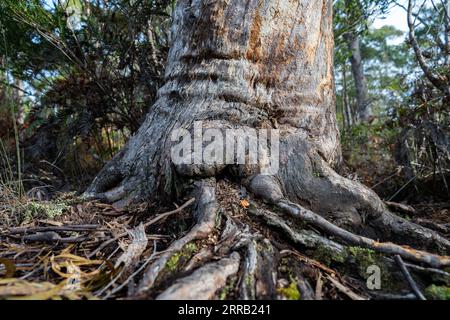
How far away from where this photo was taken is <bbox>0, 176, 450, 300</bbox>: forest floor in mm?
1004

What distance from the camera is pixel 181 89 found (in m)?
2.05

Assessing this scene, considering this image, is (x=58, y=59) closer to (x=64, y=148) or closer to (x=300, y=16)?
(x=64, y=148)

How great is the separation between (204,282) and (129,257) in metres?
0.40

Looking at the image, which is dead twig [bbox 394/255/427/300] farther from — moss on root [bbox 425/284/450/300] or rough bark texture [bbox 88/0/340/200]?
rough bark texture [bbox 88/0/340/200]

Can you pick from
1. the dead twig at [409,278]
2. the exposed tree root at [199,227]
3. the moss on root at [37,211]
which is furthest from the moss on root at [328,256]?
the moss on root at [37,211]

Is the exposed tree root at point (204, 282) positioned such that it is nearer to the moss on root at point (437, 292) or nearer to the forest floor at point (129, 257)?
the forest floor at point (129, 257)

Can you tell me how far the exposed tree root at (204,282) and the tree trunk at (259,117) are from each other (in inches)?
10.7

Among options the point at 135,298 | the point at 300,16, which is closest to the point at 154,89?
the point at 300,16

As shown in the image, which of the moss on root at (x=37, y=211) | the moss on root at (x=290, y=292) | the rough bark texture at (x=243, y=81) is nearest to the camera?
the moss on root at (x=290, y=292)

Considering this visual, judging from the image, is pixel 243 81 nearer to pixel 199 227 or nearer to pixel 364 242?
pixel 199 227

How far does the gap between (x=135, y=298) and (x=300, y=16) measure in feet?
6.65

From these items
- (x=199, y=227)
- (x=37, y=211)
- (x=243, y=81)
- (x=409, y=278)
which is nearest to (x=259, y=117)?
(x=243, y=81)

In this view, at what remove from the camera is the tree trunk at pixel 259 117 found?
1.55 meters

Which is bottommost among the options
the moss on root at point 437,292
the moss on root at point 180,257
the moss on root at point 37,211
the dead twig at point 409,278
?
the moss on root at point 437,292
